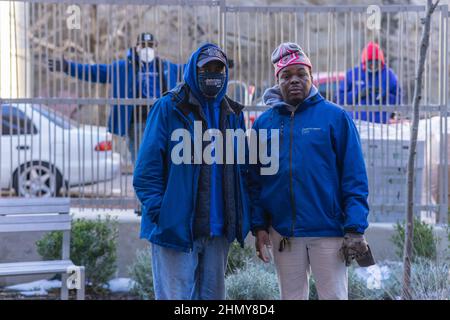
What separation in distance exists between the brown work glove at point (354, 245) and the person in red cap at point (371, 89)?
3.92 m

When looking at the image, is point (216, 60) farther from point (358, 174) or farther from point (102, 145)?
point (102, 145)

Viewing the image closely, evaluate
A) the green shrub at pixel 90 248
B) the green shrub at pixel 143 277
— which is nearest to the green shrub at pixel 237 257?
Answer: the green shrub at pixel 143 277

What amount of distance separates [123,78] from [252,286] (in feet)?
9.35

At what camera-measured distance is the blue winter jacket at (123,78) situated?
29.9ft

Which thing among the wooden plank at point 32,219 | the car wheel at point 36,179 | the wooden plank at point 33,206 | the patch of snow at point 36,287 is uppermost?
the car wheel at point 36,179

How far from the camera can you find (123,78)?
923cm

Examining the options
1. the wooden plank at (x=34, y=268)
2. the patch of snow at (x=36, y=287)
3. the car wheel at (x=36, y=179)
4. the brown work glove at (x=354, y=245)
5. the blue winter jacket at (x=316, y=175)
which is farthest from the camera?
the car wheel at (x=36, y=179)

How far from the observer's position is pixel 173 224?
5223 millimetres

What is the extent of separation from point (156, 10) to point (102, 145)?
1.47 metres

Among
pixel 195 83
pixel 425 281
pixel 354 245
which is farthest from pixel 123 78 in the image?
pixel 354 245

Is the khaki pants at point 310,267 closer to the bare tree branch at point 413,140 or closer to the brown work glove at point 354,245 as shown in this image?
the brown work glove at point 354,245

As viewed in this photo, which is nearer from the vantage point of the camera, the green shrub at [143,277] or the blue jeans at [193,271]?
the blue jeans at [193,271]

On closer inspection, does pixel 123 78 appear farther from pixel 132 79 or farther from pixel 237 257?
pixel 237 257
